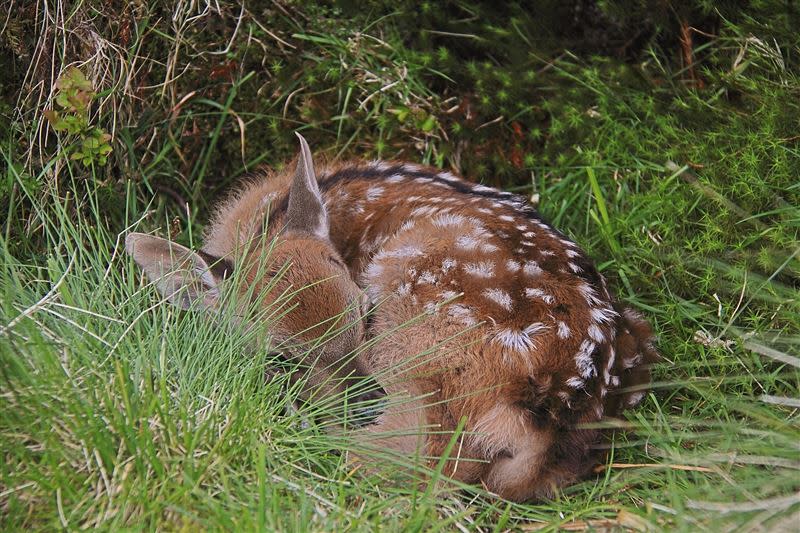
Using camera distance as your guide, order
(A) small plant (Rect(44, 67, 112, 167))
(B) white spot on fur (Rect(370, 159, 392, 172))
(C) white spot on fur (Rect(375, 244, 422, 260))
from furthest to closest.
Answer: (B) white spot on fur (Rect(370, 159, 392, 172)) < (A) small plant (Rect(44, 67, 112, 167)) < (C) white spot on fur (Rect(375, 244, 422, 260))

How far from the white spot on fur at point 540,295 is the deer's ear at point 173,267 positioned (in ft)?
4.02

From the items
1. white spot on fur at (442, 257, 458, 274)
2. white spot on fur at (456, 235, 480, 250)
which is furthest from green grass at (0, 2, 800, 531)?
white spot on fur at (456, 235, 480, 250)

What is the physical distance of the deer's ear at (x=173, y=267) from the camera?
327 centimetres

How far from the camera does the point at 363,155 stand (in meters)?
4.92

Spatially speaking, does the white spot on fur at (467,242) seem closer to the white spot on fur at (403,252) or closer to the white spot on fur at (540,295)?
the white spot on fur at (403,252)

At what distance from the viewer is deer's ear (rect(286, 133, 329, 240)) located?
355 centimetres

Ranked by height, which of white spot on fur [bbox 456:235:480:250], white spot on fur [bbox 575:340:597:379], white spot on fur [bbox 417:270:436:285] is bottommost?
white spot on fur [bbox 575:340:597:379]

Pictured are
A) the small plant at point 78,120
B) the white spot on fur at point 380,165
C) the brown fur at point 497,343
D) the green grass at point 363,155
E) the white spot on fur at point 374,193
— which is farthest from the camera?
the white spot on fur at point 380,165

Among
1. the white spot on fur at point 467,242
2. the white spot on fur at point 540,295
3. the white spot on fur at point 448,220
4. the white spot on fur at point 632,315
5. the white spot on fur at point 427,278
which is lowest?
the white spot on fur at point 632,315

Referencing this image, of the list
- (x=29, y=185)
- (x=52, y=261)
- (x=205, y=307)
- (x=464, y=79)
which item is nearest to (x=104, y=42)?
(x=29, y=185)

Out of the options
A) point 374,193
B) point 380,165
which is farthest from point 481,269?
point 380,165

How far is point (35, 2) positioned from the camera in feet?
13.4

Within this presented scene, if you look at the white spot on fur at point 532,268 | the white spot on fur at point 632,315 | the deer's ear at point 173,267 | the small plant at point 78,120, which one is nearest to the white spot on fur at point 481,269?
the white spot on fur at point 532,268

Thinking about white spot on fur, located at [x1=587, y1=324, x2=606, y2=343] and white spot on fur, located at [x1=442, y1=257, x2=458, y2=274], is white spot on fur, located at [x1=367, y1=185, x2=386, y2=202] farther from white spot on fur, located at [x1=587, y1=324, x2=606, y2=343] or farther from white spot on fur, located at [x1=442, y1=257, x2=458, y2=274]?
white spot on fur, located at [x1=587, y1=324, x2=606, y2=343]
